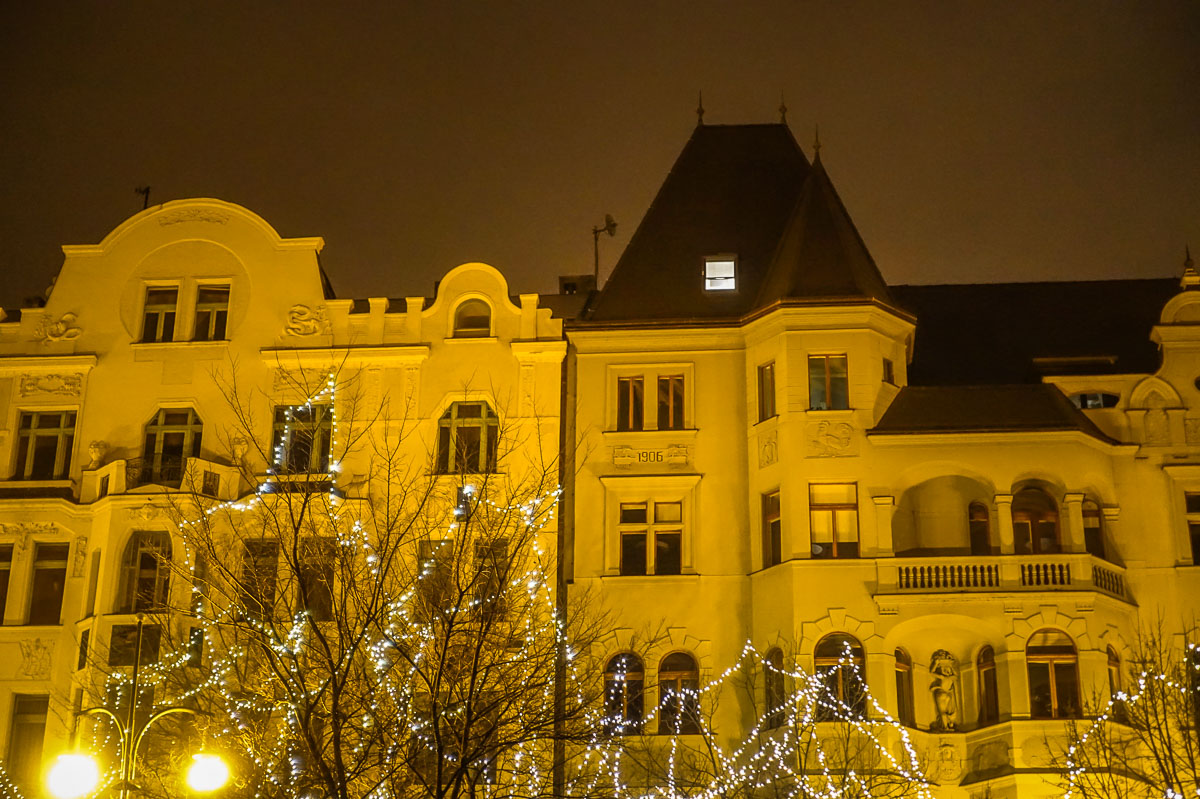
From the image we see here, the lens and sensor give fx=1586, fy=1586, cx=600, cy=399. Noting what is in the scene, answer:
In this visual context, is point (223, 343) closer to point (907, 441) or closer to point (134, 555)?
point (134, 555)

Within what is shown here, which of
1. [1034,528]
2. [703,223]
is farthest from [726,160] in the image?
[1034,528]

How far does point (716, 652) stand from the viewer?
111ft

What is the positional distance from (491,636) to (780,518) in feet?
29.6

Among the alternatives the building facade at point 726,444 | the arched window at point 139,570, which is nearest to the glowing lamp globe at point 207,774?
the building facade at point 726,444

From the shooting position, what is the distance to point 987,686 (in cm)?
3316

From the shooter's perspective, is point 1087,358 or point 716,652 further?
point 1087,358

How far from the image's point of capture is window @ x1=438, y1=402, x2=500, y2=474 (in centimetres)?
3559

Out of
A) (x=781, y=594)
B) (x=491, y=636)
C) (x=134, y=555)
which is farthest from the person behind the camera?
(x=134, y=555)

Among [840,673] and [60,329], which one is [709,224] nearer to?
[840,673]

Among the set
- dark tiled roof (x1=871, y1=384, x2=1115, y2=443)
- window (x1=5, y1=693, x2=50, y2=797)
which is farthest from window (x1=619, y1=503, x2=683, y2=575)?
window (x1=5, y1=693, x2=50, y2=797)

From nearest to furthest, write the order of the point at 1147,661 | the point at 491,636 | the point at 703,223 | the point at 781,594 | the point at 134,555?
the point at 491,636
the point at 1147,661
the point at 781,594
the point at 134,555
the point at 703,223

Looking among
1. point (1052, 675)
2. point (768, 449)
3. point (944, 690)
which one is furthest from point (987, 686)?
point (768, 449)

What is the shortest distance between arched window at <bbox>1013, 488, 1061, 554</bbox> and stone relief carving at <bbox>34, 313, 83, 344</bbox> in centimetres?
2225

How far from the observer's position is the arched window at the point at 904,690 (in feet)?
109
